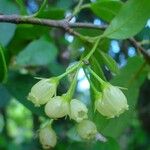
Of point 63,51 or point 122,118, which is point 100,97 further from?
point 63,51

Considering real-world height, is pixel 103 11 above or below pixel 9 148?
above

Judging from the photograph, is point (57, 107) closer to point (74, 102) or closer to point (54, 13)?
point (74, 102)

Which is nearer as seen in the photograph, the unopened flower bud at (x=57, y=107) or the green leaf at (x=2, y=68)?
the unopened flower bud at (x=57, y=107)

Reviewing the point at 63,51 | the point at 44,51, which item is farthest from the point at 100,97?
the point at 63,51

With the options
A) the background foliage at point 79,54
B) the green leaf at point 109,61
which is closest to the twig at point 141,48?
the background foliage at point 79,54

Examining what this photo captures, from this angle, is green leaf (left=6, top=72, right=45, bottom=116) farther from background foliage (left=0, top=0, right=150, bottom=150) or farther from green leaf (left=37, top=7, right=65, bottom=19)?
green leaf (left=37, top=7, right=65, bottom=19)

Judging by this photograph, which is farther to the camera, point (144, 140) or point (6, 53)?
point (144, 140)

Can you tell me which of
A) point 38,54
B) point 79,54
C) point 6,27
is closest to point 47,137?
point 6,27

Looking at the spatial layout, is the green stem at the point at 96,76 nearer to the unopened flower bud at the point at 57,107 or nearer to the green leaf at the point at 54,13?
the unopened flower bud at the point at 57,107
